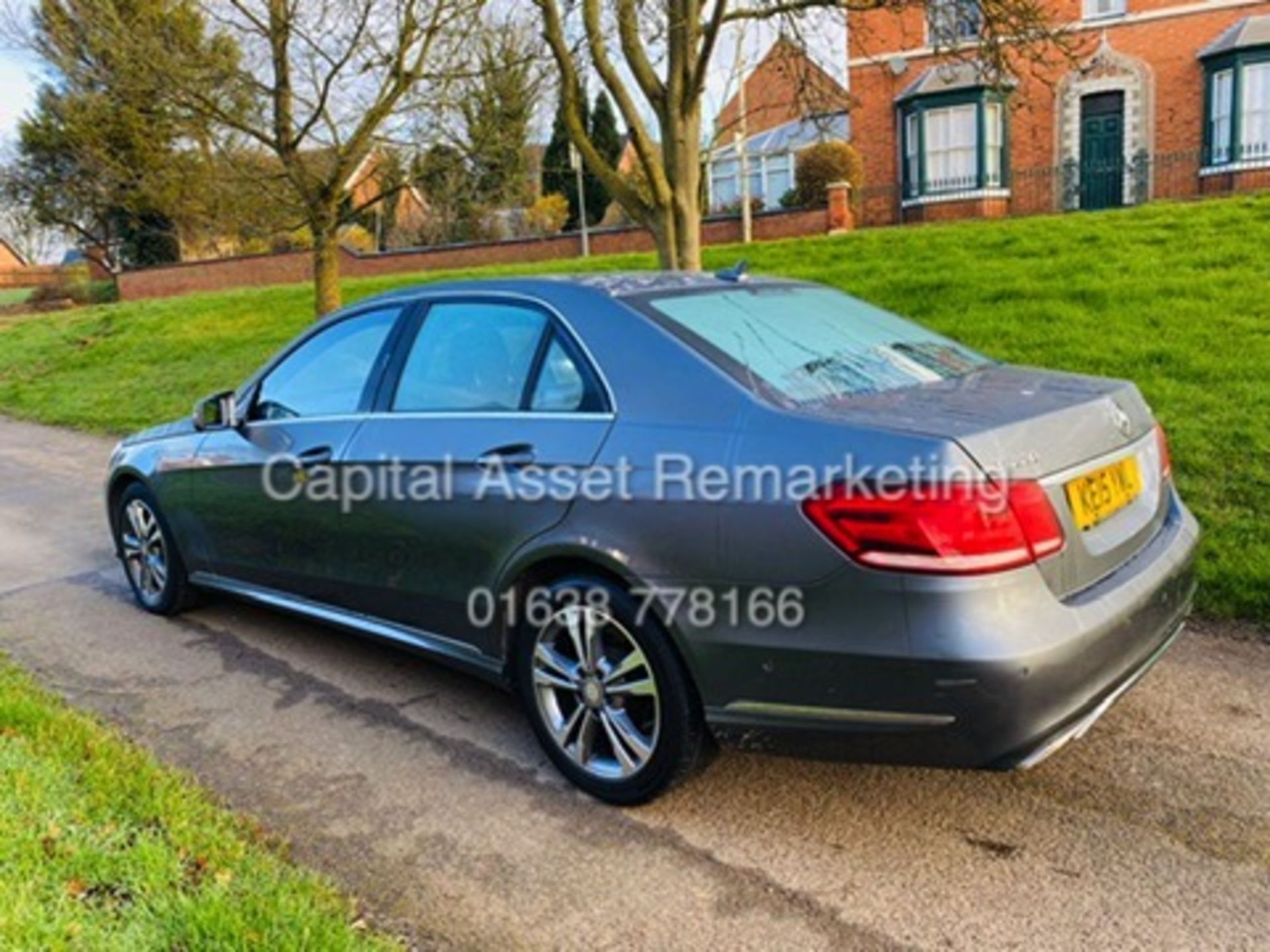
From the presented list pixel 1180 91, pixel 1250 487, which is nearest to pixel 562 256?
pixel 1180 91

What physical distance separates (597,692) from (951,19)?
709 centimetres

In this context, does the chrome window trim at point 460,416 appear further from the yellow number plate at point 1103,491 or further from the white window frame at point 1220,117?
the white window frame at point 1220,117

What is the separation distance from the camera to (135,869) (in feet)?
9.12

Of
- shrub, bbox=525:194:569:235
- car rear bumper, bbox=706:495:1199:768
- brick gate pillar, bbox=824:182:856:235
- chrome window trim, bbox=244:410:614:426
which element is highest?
shrub, bbox=525:194:569:235

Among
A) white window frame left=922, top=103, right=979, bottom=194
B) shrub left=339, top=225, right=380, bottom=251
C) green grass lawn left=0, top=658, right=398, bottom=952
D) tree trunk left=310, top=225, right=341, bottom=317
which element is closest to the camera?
green grass lawn left=0, top=658, right=398, bottom=952

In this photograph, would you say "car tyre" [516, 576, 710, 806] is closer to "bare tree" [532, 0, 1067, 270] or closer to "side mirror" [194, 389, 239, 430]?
"side mirror" [194, 389, 239, 430]

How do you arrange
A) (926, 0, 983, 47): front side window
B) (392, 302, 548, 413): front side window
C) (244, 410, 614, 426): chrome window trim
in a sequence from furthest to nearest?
(926, 0, 983, 47): front side window < (392, 302, 548, 413): front side window < (244, 410, 614, 426): chrome window trim

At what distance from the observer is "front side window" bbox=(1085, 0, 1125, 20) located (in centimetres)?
2405

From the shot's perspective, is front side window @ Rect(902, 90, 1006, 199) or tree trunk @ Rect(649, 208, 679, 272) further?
front side window @ Rect(902, 90, 1006, 199)

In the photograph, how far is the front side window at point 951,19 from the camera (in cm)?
810

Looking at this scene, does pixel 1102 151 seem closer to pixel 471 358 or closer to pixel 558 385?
pixel 471 358

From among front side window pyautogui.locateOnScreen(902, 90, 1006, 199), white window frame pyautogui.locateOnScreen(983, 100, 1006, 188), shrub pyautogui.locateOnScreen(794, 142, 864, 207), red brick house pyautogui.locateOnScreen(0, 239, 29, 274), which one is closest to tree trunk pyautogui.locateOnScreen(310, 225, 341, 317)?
shrub pyautogui.locateOnScreen(794, 142, 864, 207)

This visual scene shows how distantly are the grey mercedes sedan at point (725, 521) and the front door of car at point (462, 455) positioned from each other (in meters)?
0.01

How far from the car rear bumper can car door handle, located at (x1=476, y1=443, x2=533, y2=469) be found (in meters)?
0.96
